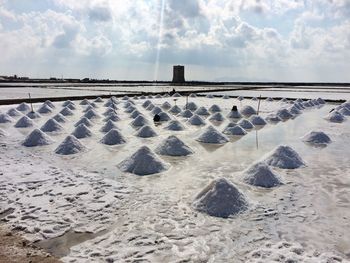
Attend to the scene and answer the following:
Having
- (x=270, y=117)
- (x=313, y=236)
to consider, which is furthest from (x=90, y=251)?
(x=270, y=117)

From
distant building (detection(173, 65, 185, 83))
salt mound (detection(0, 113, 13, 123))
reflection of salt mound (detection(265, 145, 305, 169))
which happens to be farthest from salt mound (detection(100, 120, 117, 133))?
distant building (detection(173, 65, 185, 83))

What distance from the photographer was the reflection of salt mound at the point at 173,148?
745 cm

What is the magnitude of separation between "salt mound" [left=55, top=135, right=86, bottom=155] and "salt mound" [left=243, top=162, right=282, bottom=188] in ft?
12.1

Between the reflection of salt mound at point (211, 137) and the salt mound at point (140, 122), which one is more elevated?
the salt mound at point (140, 122)

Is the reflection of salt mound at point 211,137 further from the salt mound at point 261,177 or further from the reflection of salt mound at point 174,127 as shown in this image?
the salt mound at point 261,177

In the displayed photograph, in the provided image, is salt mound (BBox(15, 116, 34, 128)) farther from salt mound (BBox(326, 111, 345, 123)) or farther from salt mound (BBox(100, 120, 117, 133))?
salt mound (BBox(326, 111, 345, 123))

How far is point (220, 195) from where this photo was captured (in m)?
4.40

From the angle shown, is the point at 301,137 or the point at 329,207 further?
the point at 301,137

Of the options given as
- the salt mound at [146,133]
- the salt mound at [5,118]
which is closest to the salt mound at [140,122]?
the salt mound at [146,133]

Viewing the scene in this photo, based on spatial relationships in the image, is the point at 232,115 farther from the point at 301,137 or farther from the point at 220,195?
the point at 220,195

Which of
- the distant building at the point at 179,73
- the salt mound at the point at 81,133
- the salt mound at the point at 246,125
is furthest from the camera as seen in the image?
the distant building at the point at 179,73

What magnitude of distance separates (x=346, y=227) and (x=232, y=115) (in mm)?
10274

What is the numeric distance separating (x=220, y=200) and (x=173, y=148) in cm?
327

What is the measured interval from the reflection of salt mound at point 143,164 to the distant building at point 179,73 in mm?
40873
